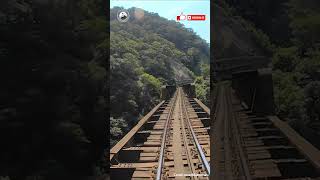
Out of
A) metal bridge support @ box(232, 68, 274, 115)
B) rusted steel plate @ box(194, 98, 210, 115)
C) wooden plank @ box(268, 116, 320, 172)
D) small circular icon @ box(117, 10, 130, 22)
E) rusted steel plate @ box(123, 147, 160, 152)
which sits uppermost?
small circular icon @ box(117, 10, 130, 22)

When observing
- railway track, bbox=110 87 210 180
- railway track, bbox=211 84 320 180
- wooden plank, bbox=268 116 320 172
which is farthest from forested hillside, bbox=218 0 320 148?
railway track, bbox=110 87 210 180

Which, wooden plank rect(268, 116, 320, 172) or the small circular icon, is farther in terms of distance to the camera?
the small circular icon

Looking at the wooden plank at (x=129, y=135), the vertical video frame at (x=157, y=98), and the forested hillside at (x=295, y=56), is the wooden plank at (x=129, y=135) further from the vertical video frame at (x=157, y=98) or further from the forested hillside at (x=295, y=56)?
the forested hillside at (x=295, y=56)

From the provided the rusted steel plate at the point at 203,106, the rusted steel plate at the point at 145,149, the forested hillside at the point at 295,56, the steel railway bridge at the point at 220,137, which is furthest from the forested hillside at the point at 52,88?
the forested hillside at the point at 295,56

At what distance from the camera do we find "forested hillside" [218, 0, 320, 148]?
14.4 feet

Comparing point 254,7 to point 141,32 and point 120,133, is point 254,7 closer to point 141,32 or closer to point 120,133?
point 141,32

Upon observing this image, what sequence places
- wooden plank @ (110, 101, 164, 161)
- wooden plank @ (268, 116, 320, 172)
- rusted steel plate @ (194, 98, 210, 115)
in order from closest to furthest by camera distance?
wooden plank @ (268, 116, 320, 172) → rusted steel plate @ (194, 98, 210, 115) → wooden plank @ (110, 101, 164, 161)

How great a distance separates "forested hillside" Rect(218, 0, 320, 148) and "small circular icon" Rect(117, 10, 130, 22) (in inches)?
34.3

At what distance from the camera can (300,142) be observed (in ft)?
14.1

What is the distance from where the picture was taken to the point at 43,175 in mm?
4547

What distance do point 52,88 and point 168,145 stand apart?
48.5 inches

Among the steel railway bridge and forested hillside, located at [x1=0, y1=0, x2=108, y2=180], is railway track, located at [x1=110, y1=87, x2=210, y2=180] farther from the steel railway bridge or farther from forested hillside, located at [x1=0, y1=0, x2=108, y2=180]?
forested hillside, located at [x1=0, y1=0, x2=108, y2=180]

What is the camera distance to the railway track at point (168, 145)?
4363mm

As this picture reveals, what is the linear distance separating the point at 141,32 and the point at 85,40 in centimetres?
54
